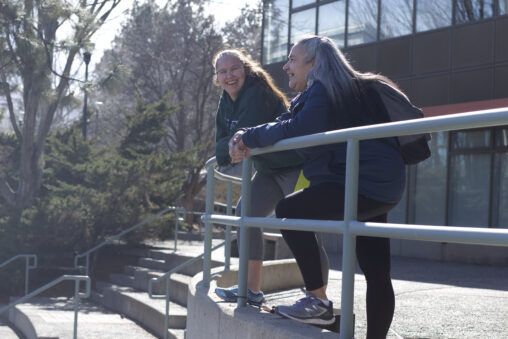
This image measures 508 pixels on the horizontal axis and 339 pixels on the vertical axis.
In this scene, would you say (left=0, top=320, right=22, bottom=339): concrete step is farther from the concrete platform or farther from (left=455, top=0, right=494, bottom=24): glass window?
(left=455, top=0, right=494, bottom=24): glass window

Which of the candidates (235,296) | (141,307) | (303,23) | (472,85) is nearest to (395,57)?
(472,85)

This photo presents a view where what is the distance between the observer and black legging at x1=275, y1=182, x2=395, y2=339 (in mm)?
2746

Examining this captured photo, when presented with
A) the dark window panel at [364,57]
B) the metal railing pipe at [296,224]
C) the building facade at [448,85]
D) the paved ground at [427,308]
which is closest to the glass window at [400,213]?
the building facade at [448,85]

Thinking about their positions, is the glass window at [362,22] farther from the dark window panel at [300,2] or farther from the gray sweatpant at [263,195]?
the gray sweatpant at [263,195]

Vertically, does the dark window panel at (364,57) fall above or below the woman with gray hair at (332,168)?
above

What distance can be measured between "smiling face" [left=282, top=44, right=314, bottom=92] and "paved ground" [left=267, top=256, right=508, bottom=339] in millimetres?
1386

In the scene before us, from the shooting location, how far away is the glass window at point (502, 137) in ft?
40.7

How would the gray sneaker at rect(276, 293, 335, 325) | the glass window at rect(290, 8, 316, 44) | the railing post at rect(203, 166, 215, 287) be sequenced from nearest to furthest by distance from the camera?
1. the gray sneaker at rect(276, 293, 335, 325)
2. the railing post at rect(203, 166, 215, 287)
3. the glass window at rect(290, 8, 316, 44)

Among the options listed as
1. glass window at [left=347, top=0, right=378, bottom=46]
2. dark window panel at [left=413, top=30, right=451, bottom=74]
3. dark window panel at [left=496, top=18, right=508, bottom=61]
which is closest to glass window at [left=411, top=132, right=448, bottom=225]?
dark window panel at [left=413, top=30, right=451, bottom=74]

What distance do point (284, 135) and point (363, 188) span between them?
518 mm

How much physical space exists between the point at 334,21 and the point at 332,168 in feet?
44.5

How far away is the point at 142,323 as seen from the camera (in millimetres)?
9695

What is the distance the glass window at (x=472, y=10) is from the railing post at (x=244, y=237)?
10.2 meters

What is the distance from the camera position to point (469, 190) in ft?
43.0
